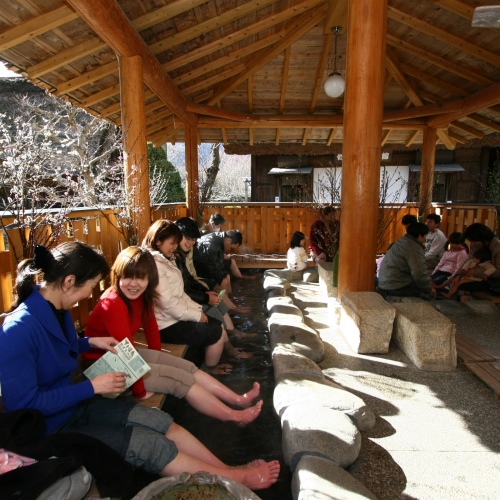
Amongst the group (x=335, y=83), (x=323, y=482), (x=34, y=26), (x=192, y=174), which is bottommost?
(x=323, y=482)

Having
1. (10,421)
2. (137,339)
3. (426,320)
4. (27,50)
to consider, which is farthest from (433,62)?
(10,421)

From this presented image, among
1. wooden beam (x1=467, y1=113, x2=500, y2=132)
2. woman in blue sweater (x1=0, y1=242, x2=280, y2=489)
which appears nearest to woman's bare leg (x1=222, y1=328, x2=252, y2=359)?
woman in blue sweater (x1=0, y1=242, x2=280, y2=489)

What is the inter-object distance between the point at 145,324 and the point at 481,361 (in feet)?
8.98

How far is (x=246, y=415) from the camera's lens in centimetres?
263

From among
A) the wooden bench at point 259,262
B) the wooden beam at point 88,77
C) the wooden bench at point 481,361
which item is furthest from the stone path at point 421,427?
the wooden bench at point 259,262

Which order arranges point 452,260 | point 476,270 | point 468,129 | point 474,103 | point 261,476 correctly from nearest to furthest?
point 261,476 → point 476,270 → point 452,260 → point 474,103 → point 468,129

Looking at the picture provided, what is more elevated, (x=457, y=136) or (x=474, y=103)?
(x=474, y=103)

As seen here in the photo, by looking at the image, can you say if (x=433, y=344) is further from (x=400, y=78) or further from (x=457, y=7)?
(x=400, y=78)

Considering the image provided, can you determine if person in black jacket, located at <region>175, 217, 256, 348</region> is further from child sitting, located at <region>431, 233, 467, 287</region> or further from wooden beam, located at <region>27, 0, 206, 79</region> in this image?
child sitting, located at <region>431, 233, 467, 287</region>

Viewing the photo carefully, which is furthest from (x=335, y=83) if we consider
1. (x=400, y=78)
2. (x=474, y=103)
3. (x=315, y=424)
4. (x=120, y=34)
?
(x=315, y=424)

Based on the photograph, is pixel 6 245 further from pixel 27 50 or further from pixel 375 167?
pixel 375 167

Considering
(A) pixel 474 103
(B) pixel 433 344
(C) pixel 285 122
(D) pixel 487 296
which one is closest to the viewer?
(B) pixel 433 344

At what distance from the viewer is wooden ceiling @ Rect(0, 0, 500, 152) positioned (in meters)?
4.12

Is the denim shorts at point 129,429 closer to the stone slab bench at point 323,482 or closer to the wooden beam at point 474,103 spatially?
the stone slab bench at point 323,482
